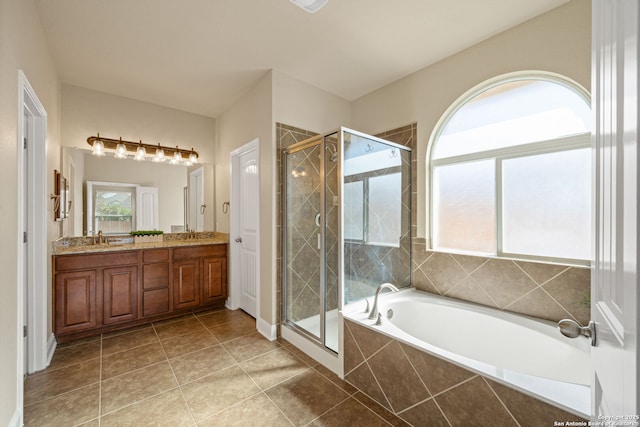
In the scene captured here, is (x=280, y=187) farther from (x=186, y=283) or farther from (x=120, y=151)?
(x=120, y=151)

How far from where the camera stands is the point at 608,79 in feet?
2.00

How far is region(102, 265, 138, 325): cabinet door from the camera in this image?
108 inches

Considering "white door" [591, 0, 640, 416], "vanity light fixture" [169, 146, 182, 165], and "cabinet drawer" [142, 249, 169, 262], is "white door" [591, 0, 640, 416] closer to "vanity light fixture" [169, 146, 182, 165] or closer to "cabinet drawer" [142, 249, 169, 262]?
"cabinet drawer" [142, 249, 169, 262]

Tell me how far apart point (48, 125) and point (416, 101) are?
333 centimetres

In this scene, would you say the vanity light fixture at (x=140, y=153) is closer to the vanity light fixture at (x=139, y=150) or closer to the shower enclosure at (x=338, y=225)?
the vanity light fixture at (x=139, y=150)

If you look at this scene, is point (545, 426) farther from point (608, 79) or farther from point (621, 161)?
point (608, 79)

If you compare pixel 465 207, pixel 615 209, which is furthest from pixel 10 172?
pixel 465 207

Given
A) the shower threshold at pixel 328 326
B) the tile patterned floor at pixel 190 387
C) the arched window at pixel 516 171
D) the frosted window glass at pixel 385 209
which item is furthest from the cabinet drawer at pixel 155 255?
the arched window at pixel 516 171

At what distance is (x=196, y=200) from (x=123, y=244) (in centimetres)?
103

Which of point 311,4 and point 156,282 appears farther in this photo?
point 156,282

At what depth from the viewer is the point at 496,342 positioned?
6.55 feet

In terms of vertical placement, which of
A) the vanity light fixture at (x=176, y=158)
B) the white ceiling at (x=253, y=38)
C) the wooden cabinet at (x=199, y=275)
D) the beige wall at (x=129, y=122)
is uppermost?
the white ceiling at (x=253, y=38)

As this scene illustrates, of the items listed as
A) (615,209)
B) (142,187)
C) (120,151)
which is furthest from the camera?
(142,187)

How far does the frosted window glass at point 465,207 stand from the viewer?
2.31 meters
